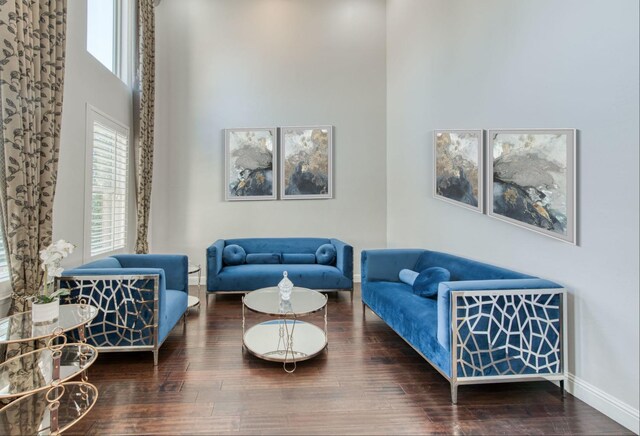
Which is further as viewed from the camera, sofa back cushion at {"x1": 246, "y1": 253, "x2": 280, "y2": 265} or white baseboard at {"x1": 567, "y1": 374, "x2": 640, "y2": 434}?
sofa back cushion at {"x1": 246, "y1": 253, "x2": 280, "y2": 265}

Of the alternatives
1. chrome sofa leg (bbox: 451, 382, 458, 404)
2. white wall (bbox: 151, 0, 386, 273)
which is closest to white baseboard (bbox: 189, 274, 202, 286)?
white wall (bbox: 151, 0, 386, 273)

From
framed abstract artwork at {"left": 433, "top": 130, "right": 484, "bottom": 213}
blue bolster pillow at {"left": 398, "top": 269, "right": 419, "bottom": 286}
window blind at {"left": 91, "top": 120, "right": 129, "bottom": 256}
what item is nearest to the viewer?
framed abstract artwork at {"left": 433, "top": 130, "right": 484, "bottom": 213}

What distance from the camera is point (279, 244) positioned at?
18.5 ft

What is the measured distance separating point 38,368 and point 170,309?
1.05 m

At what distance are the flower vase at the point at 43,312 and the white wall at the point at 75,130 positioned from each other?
1.36 meters

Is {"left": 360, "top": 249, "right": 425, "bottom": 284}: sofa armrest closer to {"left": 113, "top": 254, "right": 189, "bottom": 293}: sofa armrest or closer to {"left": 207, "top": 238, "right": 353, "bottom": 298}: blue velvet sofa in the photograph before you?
{"left": 207, "top": 238, "right": 353, "bottom": 298}: blue velvet sofa

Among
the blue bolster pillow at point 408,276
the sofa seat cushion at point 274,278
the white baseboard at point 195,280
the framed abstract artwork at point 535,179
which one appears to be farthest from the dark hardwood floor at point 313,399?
the white baseboard at point 195,280

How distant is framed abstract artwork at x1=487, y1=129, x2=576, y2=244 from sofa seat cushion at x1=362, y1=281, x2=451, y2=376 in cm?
113

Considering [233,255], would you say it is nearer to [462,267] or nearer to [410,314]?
[410,314]

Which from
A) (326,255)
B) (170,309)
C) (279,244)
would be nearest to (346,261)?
(326,255)

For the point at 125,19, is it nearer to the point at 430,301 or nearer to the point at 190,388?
the point at 190,388

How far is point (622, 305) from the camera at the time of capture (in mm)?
2047

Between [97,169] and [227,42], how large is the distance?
134 inches

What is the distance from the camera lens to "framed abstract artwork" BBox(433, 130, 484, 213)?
3373 mm
